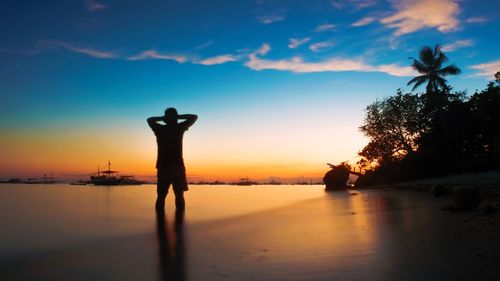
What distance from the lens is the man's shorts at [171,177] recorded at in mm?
10641

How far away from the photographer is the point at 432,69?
145ft

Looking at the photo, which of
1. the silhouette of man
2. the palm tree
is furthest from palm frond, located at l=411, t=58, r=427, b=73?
the silhouette of man

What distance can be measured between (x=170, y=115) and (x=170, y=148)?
991 mm

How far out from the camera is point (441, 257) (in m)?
4.23

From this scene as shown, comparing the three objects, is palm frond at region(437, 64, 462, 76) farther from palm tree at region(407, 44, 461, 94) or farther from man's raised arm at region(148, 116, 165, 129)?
man's raised arm at region(148, 116, 165, 129)

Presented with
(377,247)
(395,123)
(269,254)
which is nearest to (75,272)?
(269,254)

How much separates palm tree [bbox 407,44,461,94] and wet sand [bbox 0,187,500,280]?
41280 mm

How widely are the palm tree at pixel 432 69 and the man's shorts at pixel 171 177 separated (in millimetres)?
40711

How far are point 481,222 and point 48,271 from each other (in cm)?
663

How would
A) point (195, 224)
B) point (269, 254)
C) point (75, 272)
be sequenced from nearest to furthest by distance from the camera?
point (75, 272) → point (269, 254) → point (195, 224)

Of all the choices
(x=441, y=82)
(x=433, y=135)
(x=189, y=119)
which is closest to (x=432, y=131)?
(x=433, y=135)

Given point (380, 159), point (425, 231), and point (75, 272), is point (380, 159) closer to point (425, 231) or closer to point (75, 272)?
point (425, 231)

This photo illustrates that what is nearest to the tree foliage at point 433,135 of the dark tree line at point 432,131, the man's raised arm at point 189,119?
the dark tree line at point 432,131

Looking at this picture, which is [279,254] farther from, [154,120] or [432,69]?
[432,69]
